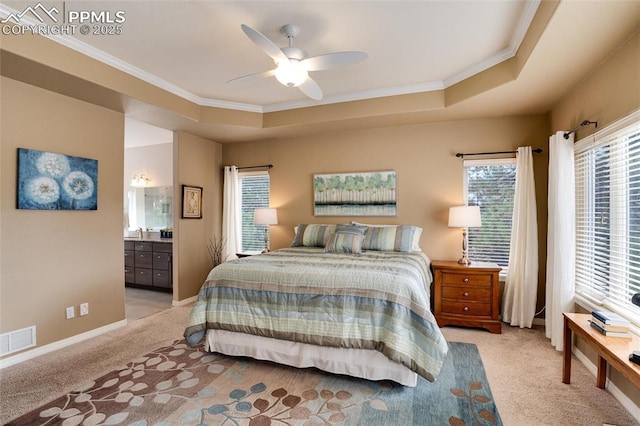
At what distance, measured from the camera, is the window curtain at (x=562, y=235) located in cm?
282

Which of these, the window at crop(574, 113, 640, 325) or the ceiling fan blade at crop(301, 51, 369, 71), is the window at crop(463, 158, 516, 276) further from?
the ceiling fan blade at crop(301, 51, 369, 71)

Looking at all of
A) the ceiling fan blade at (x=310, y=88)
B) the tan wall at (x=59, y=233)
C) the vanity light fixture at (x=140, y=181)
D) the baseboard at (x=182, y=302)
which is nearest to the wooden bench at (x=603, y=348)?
the ceiling fan blade at (x=310, y=88)

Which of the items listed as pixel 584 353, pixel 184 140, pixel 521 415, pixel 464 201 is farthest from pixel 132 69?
pixel 584 353

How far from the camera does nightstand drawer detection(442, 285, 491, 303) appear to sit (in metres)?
3.40

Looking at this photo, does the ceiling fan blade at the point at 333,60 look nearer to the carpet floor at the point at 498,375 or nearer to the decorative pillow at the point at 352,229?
the decorative pillow at the point at 352,229

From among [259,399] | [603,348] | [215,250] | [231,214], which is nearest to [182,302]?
[215,250]

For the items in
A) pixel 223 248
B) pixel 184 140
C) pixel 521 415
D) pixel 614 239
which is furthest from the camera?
pixel 223 248

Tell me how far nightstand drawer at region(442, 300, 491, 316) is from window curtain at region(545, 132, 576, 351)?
0.60 meters

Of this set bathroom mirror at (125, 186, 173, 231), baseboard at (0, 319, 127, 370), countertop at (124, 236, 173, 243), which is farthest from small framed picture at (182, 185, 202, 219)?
baseboard at (0, 319, 127, 370)

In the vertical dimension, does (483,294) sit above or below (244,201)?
below

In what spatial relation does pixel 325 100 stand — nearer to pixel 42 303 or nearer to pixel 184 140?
pixel 184 140

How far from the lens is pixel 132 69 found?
312 cm

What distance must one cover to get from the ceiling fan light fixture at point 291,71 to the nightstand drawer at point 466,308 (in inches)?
110

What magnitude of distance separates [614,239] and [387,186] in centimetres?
240
